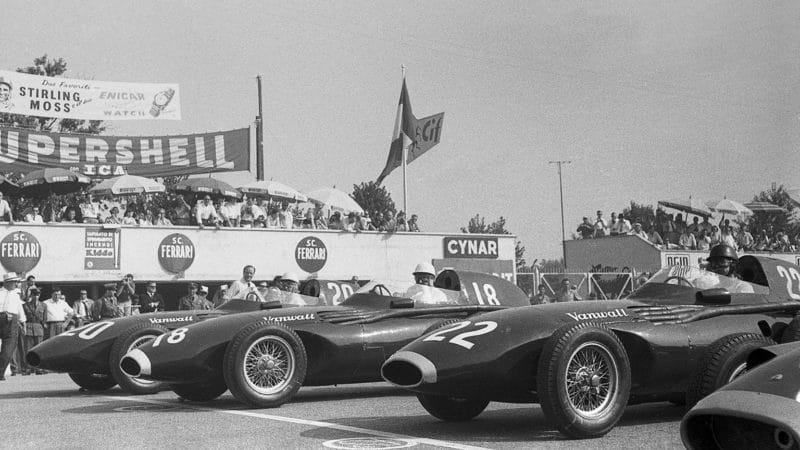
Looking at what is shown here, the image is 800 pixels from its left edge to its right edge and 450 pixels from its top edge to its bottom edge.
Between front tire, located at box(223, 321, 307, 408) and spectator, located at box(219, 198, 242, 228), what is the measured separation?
576 inches

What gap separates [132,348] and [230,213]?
12.9m

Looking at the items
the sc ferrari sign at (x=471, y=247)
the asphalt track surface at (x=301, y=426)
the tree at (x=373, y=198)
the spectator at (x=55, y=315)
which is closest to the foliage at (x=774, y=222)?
the tree at (x=373, y=198)

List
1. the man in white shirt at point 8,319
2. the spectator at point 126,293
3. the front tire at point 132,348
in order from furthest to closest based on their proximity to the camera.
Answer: the spectator at point 126,293 → the man in white shirt at point 8,319 → the front tire at point 132,348

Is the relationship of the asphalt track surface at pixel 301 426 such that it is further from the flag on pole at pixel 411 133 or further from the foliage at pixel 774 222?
the foliage at pixel 774 222

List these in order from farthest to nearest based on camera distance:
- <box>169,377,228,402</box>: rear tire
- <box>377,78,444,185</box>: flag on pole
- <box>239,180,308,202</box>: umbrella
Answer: <box>377,78,444,185</box>: flag on pole, <box>239,180,308,202</box>: umbrella, <box>169,377,228,402</box>: rear tire

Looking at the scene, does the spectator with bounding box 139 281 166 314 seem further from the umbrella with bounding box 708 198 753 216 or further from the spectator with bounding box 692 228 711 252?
the umbrella with bounding box 708 198 753 216

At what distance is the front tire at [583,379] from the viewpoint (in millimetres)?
6438

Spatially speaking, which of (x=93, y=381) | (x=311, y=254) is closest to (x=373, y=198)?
(x=311, y=254)

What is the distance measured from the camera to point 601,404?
6.71 meters

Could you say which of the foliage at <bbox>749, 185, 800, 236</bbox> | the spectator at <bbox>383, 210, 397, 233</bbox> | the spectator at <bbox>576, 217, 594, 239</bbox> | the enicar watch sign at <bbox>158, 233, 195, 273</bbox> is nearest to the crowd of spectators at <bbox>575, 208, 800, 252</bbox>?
the spectator at <bbox>576, 217, 594, 239</bbox>

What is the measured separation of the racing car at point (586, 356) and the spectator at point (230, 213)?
16.5 m

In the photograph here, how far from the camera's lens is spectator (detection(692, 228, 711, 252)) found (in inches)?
1143

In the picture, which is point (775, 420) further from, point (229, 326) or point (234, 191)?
point (234, 191)

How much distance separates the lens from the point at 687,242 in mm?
29234
